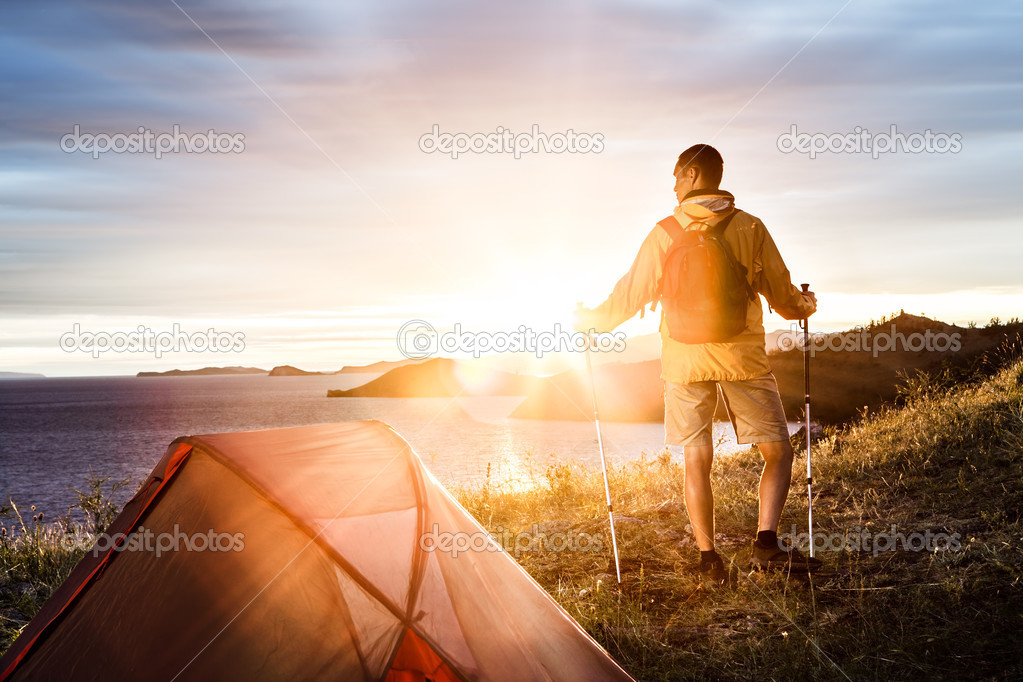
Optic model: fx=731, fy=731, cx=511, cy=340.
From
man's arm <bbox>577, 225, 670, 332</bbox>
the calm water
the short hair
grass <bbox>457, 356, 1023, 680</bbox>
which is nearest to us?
grass <bbox>457, 356, 1023, 680</bbox>

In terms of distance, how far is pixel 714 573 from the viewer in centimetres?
492

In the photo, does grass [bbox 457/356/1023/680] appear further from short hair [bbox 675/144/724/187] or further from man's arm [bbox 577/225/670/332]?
short hair [bbox 675/144/724/187]

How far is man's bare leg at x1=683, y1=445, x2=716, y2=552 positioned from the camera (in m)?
4.75

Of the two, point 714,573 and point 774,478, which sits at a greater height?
point 774,478

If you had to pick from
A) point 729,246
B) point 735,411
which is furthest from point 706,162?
point 735,411

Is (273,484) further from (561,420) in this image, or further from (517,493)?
(561,420)

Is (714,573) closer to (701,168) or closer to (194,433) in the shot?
(701,168)

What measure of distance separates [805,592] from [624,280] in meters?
2.36

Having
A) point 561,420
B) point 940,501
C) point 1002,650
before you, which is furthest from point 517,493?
point 561,420

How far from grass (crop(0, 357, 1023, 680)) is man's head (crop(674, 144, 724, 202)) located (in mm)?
2646

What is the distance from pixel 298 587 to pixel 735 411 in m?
3.01

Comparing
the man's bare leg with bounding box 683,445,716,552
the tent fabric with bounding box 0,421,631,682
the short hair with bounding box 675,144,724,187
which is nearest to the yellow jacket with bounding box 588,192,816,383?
the short hair with bounding box 675,144,724,187

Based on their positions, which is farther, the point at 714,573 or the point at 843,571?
the point at 843,571

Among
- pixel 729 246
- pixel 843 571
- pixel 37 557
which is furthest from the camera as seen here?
pixel 37 557
